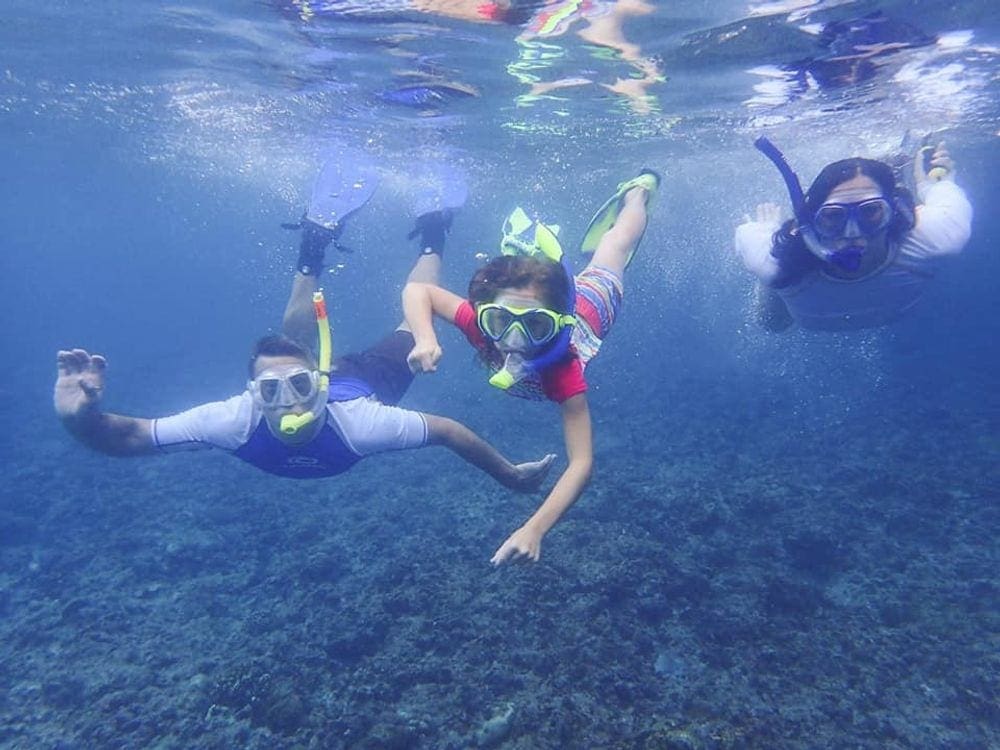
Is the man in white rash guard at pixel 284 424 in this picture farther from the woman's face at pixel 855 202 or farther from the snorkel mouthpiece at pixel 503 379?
the woman's face at pixel 855 202

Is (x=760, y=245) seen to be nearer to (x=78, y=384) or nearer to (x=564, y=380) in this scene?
(x=564, y=380)

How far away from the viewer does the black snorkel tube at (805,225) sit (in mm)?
5449

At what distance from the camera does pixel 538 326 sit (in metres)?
4.12

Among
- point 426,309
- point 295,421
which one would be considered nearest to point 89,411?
point 295,421

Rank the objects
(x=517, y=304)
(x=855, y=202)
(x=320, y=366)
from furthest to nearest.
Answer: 1. (x=855, y=202)
2. (x=320, y=366)
3. (x=517, y=304)

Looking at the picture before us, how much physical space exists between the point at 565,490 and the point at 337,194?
9.50 m

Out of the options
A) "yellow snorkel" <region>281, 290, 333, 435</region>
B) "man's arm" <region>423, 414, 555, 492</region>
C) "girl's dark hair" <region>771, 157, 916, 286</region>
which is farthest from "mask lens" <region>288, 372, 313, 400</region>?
"girl's dark hair" <region>771, 157, 916, 286</region>

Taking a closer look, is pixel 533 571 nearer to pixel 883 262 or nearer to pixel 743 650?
pixel 743 650

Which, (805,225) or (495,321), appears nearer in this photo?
(495,321)

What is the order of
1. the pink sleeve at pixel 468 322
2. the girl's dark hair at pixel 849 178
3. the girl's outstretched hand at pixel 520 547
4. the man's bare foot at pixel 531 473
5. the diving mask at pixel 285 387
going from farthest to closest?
the man's bare foot at pixel 531 473 → the girl's dark hair at pixel 849 178 → the diving mask at pixel 285 387 → the pink sleeve at pixel 468 322 → the girl's outstretched hand at pixel 520 547

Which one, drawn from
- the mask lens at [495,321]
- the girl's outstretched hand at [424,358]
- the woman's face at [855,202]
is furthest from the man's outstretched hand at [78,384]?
the woman's face at [855,202]

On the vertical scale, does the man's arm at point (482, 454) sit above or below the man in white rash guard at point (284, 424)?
below

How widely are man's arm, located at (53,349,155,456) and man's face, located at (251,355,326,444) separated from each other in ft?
4.06

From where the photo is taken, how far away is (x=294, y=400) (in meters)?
5.05
